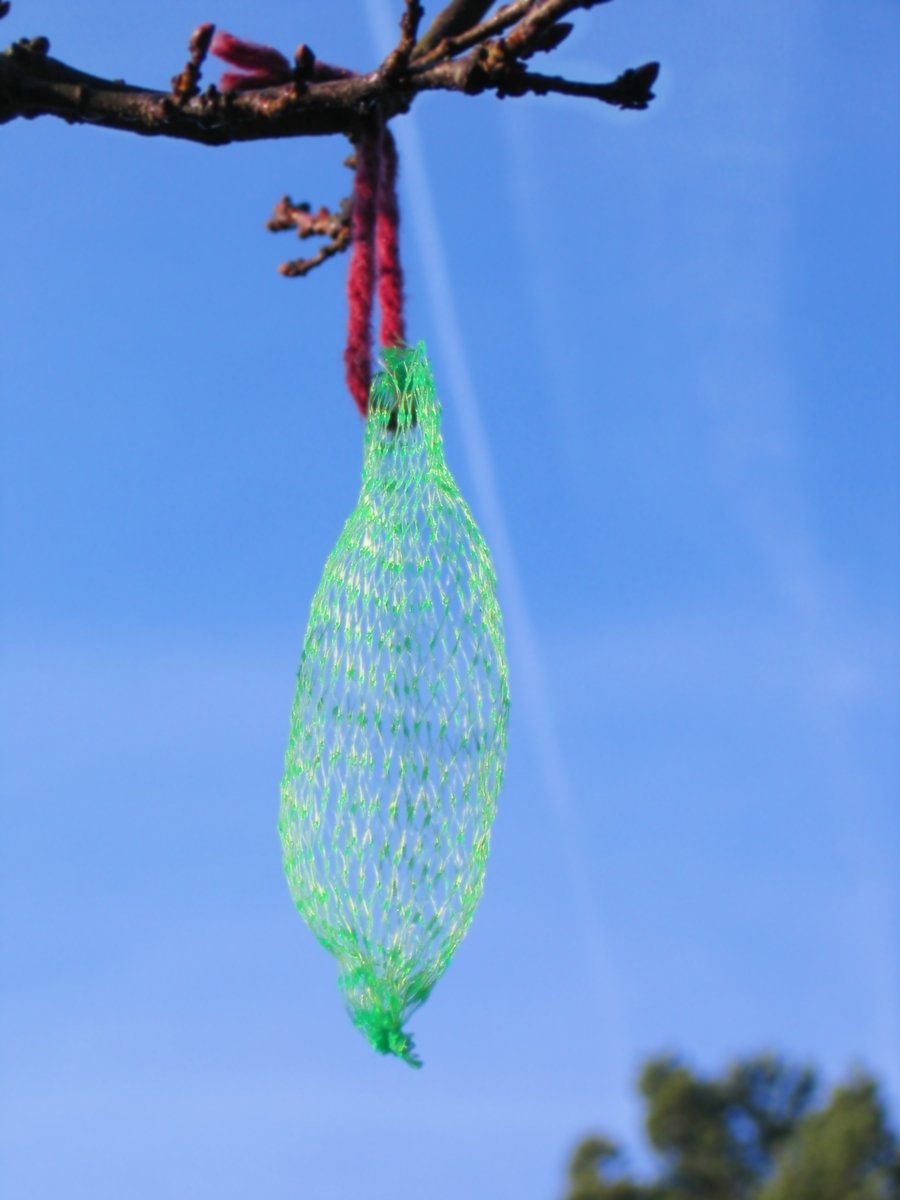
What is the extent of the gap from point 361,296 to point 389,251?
0.08m

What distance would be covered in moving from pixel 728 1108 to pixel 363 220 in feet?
54.4

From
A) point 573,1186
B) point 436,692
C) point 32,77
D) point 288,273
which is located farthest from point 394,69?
point 573,1186

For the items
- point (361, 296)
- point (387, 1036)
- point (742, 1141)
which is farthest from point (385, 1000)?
point (742, 1141)

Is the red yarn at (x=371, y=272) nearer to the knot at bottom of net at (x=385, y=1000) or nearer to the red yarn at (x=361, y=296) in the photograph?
the red yarn at (x=361, y=296)

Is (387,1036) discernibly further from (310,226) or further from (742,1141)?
(742,1141)

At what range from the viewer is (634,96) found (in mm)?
2434

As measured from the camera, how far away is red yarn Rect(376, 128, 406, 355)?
2.54m

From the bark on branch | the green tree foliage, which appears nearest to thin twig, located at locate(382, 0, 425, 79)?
the bark on branch

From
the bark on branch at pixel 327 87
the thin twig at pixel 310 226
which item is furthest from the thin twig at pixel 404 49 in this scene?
the thin twig at pixel 310 226

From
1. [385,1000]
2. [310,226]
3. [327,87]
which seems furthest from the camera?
[310,226]

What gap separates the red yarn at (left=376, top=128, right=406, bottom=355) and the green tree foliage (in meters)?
15.3

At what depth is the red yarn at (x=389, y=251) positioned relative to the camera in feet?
8.33

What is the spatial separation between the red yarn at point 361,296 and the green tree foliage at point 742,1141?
1529cm

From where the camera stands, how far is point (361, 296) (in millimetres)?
2566
